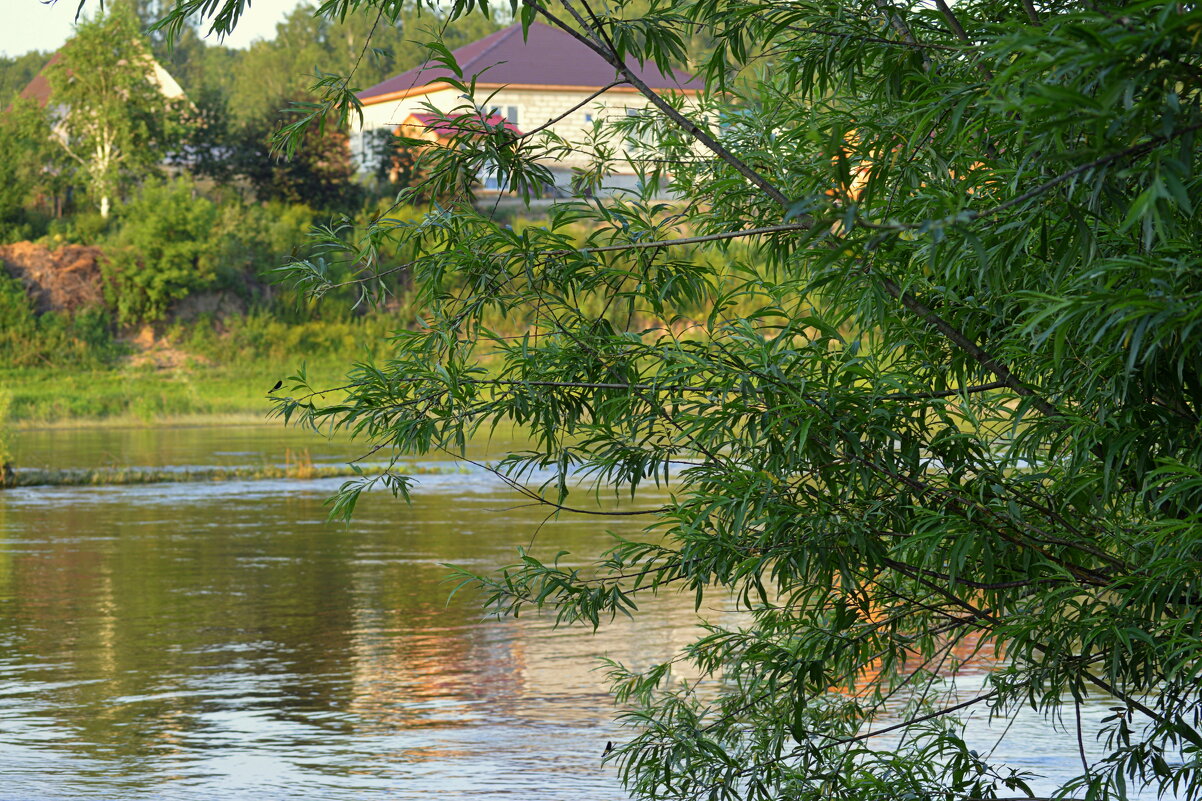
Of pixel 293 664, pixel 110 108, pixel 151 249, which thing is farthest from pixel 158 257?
pixel 293 664

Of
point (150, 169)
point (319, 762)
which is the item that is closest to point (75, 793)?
point (319, 762)

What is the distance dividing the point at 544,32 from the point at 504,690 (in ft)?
184

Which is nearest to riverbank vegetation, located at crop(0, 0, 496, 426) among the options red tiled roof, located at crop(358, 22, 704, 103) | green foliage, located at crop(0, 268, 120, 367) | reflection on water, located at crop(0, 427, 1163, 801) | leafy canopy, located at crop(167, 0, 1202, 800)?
green foliage, located at crop(0, 268, 120, 367)

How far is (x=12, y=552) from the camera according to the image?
60.6 feet

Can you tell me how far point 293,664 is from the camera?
12.5 m

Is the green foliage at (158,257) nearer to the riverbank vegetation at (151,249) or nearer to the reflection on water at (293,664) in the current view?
the riverbank vegetation at (151,249)

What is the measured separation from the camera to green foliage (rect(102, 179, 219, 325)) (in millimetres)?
44406

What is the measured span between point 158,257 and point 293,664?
34735 mm

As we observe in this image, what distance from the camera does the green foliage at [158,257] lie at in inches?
1748

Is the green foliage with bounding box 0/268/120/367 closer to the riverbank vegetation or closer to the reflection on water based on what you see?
the riverbank vegetation

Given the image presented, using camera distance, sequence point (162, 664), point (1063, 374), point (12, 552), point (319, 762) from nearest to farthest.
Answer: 1. point (1063, 374)
2. point (319, 762)
3. point (162, 664)
4. point (12, 552)

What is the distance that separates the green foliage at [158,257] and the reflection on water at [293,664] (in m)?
23.0

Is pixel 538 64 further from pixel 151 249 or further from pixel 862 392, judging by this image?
pixel 862 392

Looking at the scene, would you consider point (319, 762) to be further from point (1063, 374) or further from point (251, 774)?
point (1063, 374)
